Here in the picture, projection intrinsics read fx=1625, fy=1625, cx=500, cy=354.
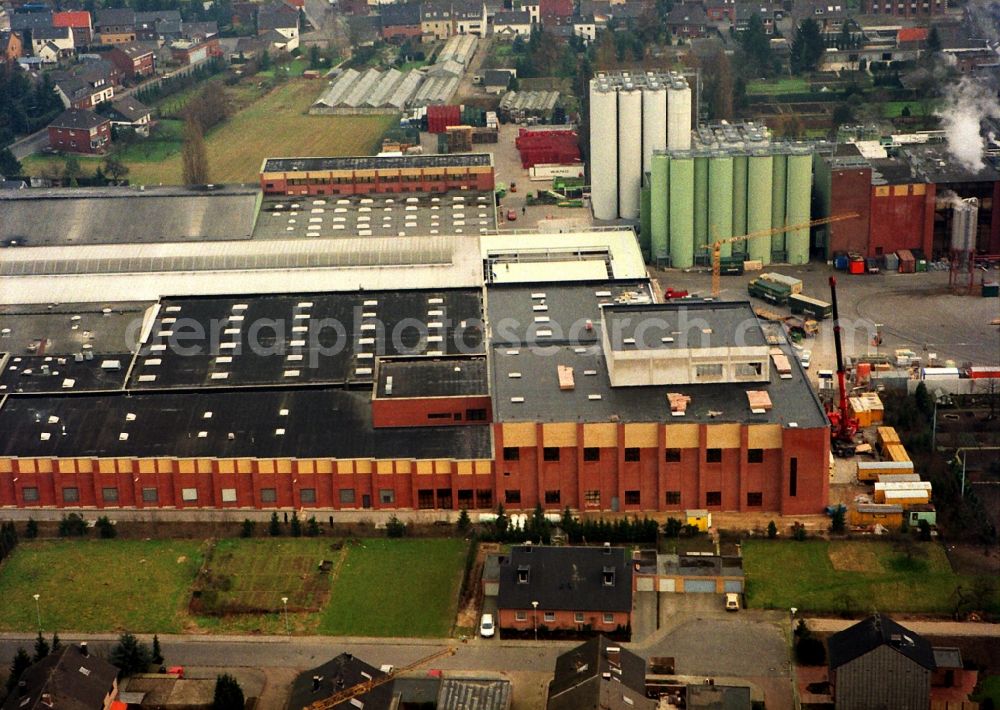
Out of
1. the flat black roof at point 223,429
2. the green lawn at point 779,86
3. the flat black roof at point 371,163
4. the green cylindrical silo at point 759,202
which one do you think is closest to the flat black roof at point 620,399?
the flat black roof at point 223,429

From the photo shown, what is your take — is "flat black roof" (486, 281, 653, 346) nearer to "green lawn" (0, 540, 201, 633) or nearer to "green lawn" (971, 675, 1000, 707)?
"green lawn" (0, 540, 201, 633)

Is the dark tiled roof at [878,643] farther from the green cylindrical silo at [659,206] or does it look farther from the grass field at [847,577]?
the green cylindrical silo at [659,206]

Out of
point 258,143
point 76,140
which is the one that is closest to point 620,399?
point 258,143

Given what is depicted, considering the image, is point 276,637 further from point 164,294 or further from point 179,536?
point 164,294

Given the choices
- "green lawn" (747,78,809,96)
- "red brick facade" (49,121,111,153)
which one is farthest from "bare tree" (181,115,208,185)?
"green lawn" (747,78,809,96)

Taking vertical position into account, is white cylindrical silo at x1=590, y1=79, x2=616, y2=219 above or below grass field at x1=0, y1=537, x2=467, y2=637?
above

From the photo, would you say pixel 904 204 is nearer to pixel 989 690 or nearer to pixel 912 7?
pixel 989 690
